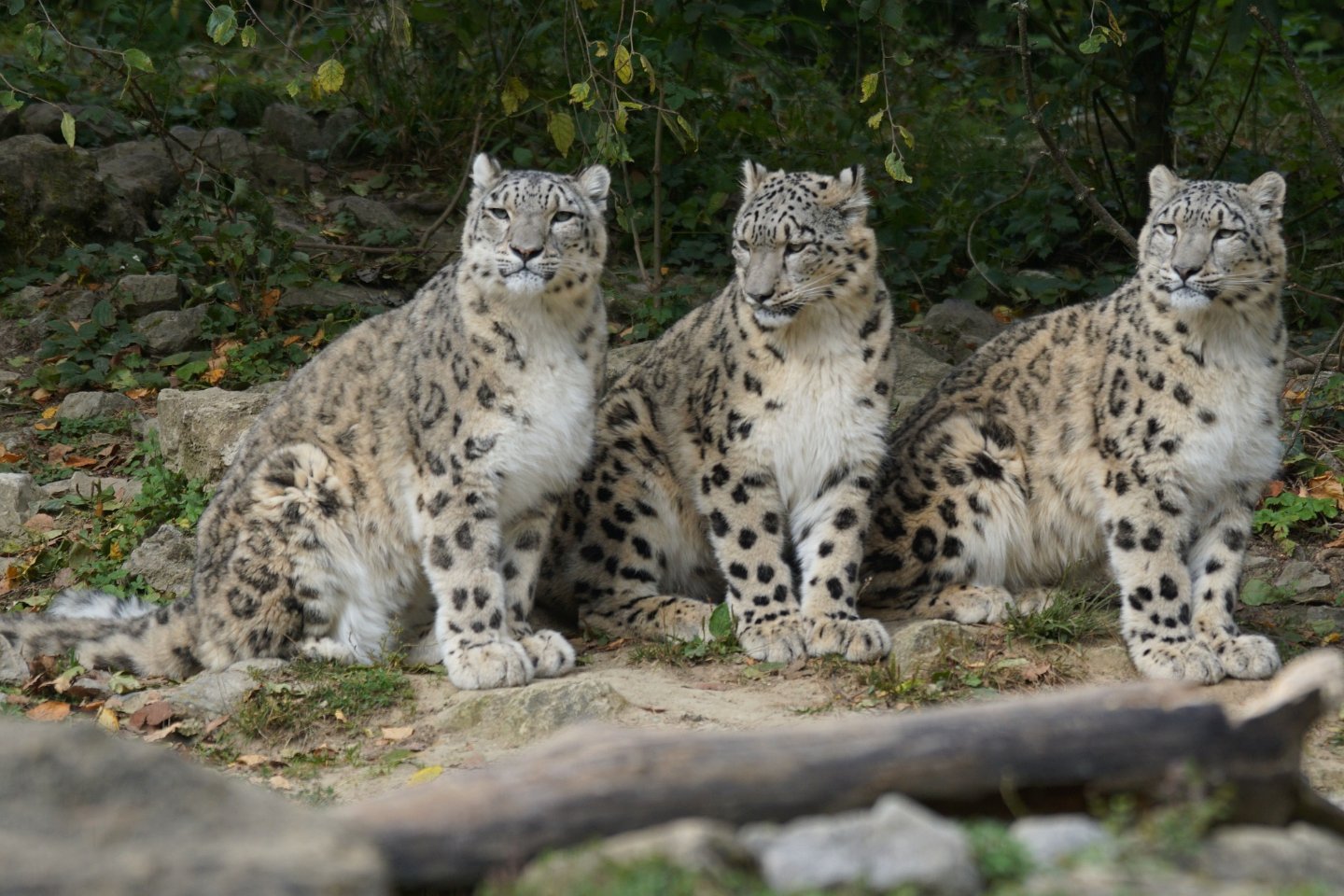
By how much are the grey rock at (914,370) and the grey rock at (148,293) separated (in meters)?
4.65

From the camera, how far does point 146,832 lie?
2969 mm

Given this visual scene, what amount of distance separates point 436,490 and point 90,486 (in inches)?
125

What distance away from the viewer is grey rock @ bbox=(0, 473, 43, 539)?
823cm

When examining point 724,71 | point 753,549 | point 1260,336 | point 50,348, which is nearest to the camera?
point 1260,336

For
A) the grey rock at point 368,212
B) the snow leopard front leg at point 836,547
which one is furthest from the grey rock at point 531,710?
the grey rock at point 368,212

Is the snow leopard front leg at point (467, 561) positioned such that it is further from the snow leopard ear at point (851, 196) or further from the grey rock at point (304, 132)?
the grey rock at point (304, 132)

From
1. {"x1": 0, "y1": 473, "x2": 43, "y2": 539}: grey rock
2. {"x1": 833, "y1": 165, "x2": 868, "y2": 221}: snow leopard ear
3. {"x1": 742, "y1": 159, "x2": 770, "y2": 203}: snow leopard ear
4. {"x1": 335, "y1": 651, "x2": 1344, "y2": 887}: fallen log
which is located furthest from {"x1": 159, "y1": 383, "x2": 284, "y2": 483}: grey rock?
{"x1": 335, "y1": 651, "x2": 1344, "y2": 887}: fallen log

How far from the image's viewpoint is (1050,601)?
6.89 m

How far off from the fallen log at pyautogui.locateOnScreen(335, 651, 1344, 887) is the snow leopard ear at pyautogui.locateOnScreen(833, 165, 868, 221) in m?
3.64

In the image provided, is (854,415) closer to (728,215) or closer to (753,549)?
(753,549)

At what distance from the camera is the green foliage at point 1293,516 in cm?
795

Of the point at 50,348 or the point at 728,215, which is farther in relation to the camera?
the point at 728,215

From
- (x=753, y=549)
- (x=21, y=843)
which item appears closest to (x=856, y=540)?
(x=753, y=549)

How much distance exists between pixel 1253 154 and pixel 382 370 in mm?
7152
